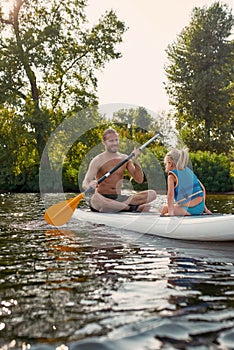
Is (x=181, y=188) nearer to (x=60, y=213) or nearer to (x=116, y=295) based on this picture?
(x=60, y=213)

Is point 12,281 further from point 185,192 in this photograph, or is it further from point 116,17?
point 116,17

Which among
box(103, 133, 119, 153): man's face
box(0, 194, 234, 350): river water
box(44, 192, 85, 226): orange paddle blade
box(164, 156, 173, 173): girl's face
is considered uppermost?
box(103, 133, 119, 153): man's face

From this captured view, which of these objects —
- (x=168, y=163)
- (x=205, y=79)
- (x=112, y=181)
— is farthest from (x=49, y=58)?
(x=168, y=163)

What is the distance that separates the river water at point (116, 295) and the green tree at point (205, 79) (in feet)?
95.6

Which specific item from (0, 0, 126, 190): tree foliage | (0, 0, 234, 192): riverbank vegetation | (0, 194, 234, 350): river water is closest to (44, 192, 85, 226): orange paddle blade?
(0, 194, 234, 350): river water

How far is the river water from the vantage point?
312 cm

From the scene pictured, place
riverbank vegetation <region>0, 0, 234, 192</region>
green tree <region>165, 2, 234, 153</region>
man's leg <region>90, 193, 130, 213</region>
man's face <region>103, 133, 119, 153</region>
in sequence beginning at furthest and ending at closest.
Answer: green tree <region>165, 2, 234, 153</region> → riverbank vegetation <region>0, 0, 234, 192</region> → man's leg <region>90, 193, 130, 213</region> → man's face <region>103, 133, 119, 153</region>

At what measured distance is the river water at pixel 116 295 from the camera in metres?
3.12

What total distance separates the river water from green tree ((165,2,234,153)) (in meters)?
29.1

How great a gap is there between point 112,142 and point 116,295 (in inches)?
178

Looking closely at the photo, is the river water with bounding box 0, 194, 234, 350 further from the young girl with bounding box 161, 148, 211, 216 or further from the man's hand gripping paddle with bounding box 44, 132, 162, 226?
the man's hand gripping paddle with bounding box 44, 132, 162, 226

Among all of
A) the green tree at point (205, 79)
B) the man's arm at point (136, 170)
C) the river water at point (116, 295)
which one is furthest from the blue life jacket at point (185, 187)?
the green tree at point (205, 79)

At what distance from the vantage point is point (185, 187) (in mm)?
7129

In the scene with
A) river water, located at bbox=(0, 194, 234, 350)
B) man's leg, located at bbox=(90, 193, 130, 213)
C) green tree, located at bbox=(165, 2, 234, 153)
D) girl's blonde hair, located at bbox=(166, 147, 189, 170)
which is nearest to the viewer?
river water, located at bbox=(0, 194, 234, 350)
